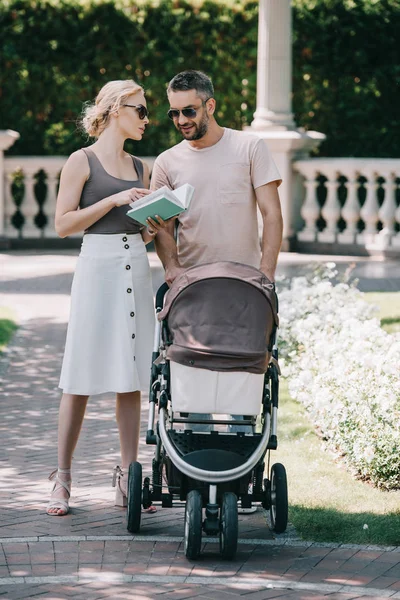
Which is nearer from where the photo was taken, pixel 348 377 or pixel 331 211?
pixel 348 377

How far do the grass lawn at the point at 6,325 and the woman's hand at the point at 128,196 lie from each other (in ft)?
14.7

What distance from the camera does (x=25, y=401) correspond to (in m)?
8.79

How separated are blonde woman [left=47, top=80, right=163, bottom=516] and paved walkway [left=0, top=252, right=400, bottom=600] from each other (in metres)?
0.32

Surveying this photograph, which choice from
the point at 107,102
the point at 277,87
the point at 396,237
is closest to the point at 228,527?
the point at 107,102

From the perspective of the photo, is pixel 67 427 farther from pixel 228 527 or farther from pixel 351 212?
pixel 351 212

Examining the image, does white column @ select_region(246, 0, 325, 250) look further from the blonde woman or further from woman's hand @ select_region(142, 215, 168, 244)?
woman's hand @ select_region(142, 215, 168, 244)

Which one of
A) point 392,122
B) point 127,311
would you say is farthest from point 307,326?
point 392,122

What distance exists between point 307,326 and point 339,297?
799 millimetres

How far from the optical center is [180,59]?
16.9 meters

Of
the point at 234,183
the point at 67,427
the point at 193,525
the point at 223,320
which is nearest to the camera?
the point at 193,525

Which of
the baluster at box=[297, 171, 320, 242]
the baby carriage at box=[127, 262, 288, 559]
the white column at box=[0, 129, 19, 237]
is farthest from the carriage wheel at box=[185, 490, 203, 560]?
the white column at box=[0, 129, 19, 237]

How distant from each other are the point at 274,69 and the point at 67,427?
1009 centimetres

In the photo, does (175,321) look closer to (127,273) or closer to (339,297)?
(127,273)

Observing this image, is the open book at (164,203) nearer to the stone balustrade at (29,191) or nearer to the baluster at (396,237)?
the baluster at (396,237)
